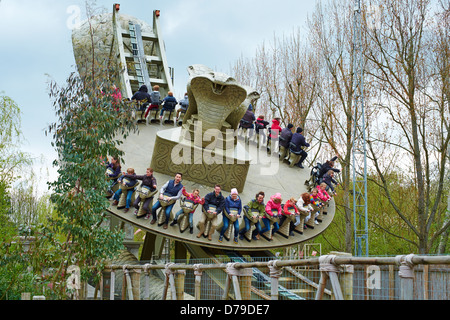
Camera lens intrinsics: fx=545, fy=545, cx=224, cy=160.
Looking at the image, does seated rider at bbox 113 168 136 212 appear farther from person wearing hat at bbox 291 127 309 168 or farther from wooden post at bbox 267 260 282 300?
wooden post at bbox 267 260 282 300

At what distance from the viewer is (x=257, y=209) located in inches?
487

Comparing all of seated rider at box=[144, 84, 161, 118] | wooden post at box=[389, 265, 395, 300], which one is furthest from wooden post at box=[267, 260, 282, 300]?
seated rider at box=[144, 84, 161, 118]

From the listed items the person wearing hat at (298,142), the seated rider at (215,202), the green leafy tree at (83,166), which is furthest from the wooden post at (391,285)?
the person wearing hat at (298,142)

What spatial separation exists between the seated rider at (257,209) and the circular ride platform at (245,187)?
7.2 inches

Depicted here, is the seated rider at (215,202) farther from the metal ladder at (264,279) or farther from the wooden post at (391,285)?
the wooden post at (391,285)

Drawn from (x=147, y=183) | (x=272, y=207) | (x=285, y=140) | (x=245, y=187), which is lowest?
(x=272, y=207)

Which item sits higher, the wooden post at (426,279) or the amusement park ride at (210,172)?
the amusement park ride at (210,172)

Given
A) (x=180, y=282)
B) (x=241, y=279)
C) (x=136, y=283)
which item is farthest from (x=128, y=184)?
(x=241, y=279)

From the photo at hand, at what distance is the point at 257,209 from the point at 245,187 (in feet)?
10.6

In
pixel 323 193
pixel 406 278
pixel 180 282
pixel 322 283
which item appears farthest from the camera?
pixel 323 193

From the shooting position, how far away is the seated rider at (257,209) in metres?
12.2

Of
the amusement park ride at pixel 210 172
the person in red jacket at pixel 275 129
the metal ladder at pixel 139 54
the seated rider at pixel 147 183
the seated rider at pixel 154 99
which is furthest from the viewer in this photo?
the metal ladder at pixel 139 54

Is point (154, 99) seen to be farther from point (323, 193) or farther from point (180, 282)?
point (180, 282)
